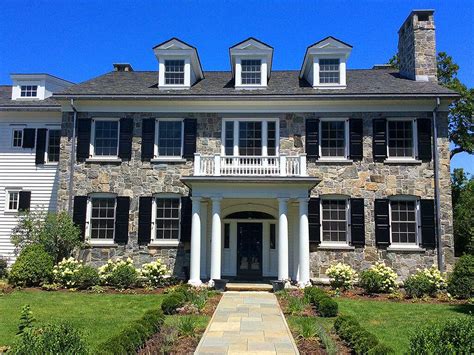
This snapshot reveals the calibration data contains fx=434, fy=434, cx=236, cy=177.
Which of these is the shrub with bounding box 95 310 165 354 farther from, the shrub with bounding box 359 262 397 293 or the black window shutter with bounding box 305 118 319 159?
the black window shutter with bounding box 305 118 319 159

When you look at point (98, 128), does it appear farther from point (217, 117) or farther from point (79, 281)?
point (79, 281)

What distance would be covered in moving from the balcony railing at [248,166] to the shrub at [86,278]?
5.34 meters

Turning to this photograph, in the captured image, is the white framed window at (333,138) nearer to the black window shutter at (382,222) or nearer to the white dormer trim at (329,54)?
the white dormer trim at (329,54)

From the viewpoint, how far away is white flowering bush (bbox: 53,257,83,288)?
15.9 meters

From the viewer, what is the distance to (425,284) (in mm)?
15125

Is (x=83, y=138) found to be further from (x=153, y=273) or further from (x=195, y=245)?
(x=195, y=245)

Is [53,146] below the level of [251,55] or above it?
below

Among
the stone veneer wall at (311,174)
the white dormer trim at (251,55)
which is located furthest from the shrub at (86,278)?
the white dormer trim at (251,55)

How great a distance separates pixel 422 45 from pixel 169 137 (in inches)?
474

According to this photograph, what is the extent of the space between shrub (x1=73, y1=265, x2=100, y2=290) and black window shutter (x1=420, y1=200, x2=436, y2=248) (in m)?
12.7

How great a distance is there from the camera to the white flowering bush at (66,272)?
52.2ft

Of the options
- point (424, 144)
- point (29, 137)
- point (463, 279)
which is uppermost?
point (29, 137)

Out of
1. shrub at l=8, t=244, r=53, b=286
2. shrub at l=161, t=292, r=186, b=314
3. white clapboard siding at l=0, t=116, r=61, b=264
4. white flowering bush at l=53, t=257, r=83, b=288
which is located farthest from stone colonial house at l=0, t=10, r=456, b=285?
shrub at l=161, t=292, r=186, b=314

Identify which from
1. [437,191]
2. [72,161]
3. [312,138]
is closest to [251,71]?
[312,138]
